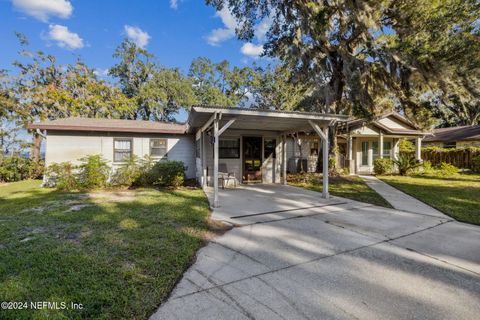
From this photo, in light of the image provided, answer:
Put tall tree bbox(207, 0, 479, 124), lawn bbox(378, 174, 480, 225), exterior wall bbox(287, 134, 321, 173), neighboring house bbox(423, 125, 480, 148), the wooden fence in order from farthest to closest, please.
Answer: neighboring house bbox(423, 125, 480, 148)
exterior wall bbox(287, 134, 321, 173)
the wooden fence
tall tree bbox(207, 0, 479, 124)
lawn bbox(378, 174, 480, 225)

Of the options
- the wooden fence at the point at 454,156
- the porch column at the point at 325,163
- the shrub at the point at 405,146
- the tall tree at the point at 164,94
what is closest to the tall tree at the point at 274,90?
the tall tree at the point at 164,94

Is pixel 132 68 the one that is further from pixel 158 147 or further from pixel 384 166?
pixel 384 166

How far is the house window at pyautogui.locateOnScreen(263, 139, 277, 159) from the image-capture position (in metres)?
11.1

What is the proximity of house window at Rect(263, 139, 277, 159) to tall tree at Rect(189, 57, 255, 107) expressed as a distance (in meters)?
14.3

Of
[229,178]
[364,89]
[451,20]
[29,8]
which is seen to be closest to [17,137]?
[29,8]

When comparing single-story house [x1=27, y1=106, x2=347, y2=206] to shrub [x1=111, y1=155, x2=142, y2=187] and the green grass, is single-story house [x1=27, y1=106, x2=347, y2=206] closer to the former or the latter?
shrub [x1=111, y1=155, x2=142, y2=187]

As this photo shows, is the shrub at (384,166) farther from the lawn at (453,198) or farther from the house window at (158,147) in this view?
the house window at (158,147)

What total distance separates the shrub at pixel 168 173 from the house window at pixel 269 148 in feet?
12.6

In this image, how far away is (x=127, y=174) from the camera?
392 inches

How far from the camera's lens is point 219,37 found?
70.2ft

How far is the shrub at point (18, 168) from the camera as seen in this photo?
38.4 ft

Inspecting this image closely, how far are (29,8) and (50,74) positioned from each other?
24.9ft

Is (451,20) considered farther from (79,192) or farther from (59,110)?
(59,110)

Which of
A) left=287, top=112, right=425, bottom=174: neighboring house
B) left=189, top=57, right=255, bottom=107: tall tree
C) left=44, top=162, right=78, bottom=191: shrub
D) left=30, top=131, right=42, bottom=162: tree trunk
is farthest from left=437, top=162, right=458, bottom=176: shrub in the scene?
left=30, top=131, right=42, bottom=162: tree trunk
